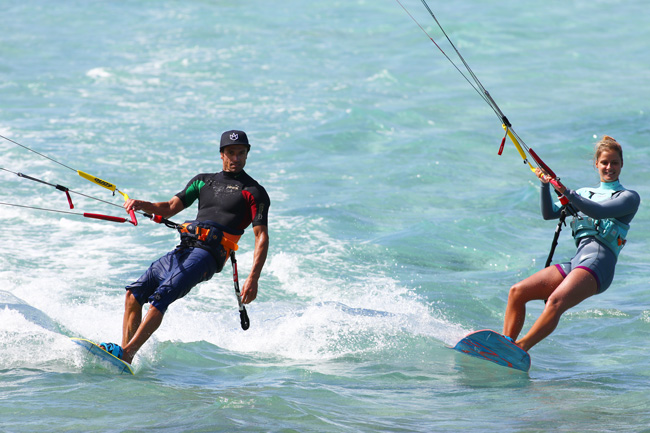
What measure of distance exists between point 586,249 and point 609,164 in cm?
68

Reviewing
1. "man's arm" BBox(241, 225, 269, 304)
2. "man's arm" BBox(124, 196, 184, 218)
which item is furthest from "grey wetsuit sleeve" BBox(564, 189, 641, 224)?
"man's arm" BBox(124, 196, 184, 218)

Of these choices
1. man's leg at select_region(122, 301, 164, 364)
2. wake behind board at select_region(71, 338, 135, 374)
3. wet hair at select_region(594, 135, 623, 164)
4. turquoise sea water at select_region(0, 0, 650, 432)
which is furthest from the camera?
wet hair at select_region(594, 135, 623, 164)

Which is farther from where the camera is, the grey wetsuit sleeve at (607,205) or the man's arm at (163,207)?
the man's arm at (163,207)

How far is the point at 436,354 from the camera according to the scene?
7.02 meters

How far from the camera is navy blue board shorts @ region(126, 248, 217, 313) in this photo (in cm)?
597

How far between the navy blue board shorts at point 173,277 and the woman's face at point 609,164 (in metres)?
3.06

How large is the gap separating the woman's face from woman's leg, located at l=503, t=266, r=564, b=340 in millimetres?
823

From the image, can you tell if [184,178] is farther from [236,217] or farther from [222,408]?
[222,408]

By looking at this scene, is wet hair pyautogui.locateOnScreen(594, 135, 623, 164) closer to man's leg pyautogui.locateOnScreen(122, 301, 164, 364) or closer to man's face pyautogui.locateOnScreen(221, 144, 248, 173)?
man's face pyautogui.locateOnScreen(221, 144, 248, 173)

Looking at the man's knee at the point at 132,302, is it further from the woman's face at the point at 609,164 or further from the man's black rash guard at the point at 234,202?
the woman's face at the point at 609,164

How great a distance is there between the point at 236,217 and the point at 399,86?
49.3 feet

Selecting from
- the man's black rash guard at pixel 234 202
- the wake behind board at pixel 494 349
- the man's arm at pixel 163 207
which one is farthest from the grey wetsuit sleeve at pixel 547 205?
the man's arm at pixel 163 207

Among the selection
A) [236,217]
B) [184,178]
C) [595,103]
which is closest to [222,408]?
[236,217]

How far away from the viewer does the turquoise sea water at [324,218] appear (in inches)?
223
